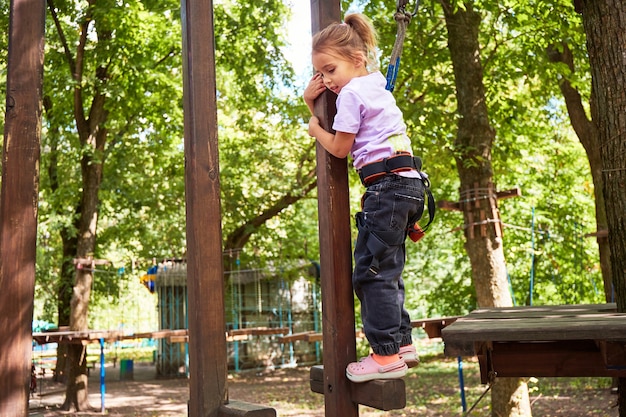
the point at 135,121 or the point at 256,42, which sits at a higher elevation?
the point at 256,42

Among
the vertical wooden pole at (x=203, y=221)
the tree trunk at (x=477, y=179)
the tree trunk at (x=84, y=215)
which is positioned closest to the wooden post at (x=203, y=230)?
the vertical wooden pole at (x=203, y=221)

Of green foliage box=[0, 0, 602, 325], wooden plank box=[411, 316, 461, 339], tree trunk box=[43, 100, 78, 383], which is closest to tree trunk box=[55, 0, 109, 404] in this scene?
green foliage box=[0, 0, 602, 325]

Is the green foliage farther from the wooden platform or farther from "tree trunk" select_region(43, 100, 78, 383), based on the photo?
the wooden platform

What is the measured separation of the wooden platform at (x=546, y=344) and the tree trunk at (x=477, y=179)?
4131 mm

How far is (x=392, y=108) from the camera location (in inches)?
95.2

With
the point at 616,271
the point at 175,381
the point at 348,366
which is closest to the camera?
the point at 348,366

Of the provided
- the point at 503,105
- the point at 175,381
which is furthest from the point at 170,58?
the point at 175,381

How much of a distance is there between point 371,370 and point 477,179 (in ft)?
21.1

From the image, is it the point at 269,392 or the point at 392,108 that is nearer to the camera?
the point at 392,108

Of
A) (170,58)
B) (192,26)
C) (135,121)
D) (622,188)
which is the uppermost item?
(170,58)

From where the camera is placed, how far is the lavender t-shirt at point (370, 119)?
92.3 inches

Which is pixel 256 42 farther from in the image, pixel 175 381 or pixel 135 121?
pixel 175 381

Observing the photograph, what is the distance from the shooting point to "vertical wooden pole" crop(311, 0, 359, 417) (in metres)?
2.33

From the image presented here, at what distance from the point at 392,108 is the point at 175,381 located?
14884mm
